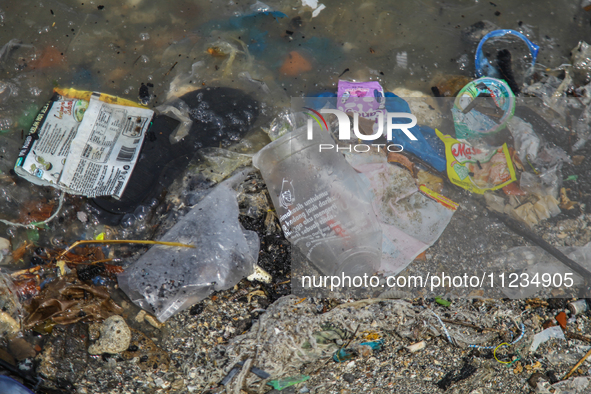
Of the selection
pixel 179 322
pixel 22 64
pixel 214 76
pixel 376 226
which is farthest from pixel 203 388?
pixel 22 64

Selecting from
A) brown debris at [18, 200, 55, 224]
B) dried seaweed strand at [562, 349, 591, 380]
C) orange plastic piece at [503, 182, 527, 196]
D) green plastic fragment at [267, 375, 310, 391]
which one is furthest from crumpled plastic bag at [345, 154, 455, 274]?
brown debris at [18, 200, 55, 224]

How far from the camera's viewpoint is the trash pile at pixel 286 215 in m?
1.61

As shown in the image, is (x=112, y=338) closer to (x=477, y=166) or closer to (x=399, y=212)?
(x=399, y=212)

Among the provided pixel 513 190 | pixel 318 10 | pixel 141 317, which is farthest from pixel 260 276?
pixel 318 10

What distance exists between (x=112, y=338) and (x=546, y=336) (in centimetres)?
192

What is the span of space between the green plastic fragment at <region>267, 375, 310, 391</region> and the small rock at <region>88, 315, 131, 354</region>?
0.63 metres

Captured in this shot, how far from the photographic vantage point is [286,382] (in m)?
1.65

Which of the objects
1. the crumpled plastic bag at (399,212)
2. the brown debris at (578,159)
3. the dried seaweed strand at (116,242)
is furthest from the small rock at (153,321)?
the brown debris at (578,159)

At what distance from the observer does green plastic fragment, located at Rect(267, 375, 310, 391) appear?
1637 mm

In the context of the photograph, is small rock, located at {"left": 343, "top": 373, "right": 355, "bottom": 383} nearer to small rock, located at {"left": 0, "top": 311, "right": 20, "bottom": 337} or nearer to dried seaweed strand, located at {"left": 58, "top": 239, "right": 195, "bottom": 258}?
dried seaweed strand, located at {"left": 58, "top": 239, "right": 195, "bottom": 258}

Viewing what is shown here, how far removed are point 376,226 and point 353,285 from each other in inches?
11.5

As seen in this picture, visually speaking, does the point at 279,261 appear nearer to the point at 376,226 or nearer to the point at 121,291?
the point at 376,226

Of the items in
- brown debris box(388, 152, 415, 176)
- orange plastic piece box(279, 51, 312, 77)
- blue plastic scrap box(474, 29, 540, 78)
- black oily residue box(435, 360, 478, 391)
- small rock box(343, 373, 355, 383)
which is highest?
orange plastic piece box(279, 51, 312, 77)

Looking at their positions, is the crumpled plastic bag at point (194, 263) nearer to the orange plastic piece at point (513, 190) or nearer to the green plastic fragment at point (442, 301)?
the green plastic fragment at point (442, 301)
